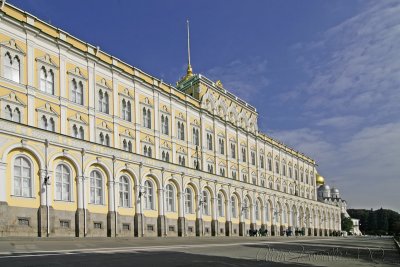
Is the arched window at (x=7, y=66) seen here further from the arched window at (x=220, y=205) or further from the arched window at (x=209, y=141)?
the arched window at (x=209, y=141)

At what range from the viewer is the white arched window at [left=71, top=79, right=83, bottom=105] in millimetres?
47500

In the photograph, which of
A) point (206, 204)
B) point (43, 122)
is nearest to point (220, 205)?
point (206, 204)

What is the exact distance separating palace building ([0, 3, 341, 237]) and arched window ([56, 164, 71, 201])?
0.08m

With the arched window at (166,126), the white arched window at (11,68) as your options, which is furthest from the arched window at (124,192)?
the arched window at (166,126)

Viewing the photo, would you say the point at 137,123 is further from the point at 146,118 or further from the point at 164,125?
the point at 164,125

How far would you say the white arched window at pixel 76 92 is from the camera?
156 ft

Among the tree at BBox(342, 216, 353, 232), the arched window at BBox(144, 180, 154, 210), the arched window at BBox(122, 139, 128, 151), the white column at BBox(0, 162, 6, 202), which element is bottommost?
the tree at BBox(342, 216, 353, 232)

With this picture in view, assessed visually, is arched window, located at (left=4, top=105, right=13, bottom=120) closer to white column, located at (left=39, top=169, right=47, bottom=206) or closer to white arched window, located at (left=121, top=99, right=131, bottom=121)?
white column, located at (left=39, top=169, right=47, bottom=206)

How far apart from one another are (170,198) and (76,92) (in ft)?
52.4

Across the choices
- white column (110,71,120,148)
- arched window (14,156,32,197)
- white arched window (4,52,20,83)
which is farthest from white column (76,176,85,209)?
white column (110,71,120,148)

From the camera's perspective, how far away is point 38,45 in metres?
43.6

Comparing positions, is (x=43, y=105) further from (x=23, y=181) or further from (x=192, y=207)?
(x=192, y=207)

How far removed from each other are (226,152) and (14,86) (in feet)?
138

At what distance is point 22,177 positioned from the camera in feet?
113
